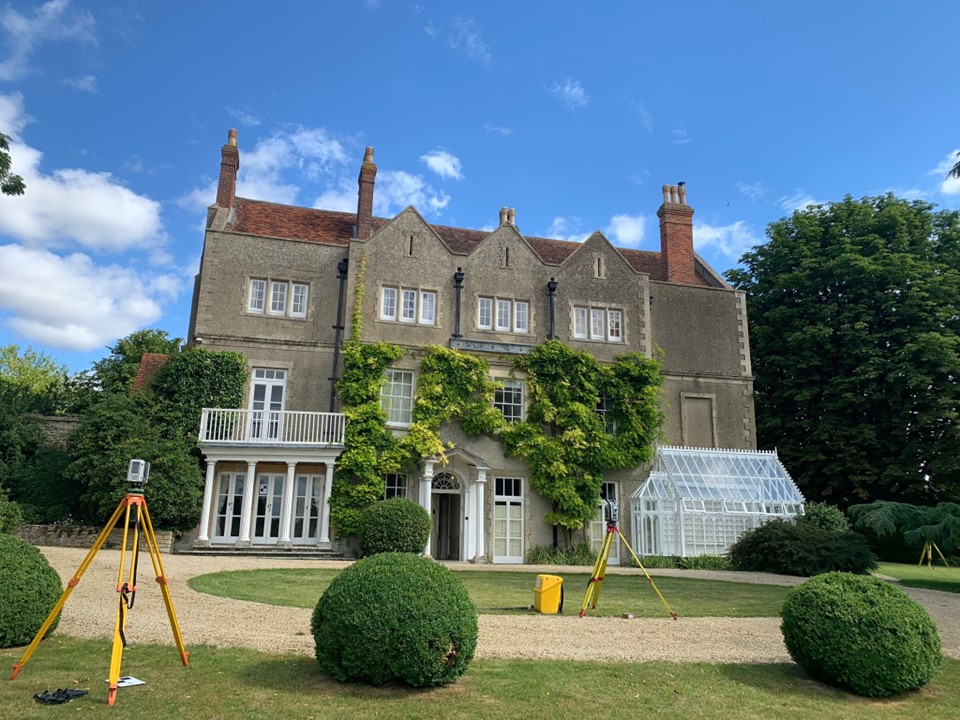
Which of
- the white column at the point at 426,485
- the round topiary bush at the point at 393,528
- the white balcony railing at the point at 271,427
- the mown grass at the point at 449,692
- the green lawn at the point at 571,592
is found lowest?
the mown grass at the point at 449,692

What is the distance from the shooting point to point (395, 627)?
612 centimetres

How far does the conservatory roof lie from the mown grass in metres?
15.7

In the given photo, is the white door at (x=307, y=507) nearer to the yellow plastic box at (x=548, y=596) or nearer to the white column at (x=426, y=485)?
the white column at (x=426, y=485)

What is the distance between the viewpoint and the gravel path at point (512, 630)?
827 centimetres

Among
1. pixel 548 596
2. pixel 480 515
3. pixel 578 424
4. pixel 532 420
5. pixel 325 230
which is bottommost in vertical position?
pixel 548 596

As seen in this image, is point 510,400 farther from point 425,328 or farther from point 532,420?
point 425,328

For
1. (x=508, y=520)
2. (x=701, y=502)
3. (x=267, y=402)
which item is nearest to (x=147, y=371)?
(x=267, y=402)

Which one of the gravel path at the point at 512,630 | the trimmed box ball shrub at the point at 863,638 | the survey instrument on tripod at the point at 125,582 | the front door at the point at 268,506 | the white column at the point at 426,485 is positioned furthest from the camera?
the white column at the point at 426,485

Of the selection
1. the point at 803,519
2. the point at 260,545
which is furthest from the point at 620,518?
the point at 260,545

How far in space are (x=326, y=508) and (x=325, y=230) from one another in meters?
10.7

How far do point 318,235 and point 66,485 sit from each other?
38.0 feet

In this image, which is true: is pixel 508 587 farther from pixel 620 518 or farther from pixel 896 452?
pixel 896 452

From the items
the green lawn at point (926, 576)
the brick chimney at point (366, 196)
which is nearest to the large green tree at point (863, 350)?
the green lawn at point (926, 576)

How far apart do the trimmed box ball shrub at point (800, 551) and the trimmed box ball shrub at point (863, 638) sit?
12333mm
